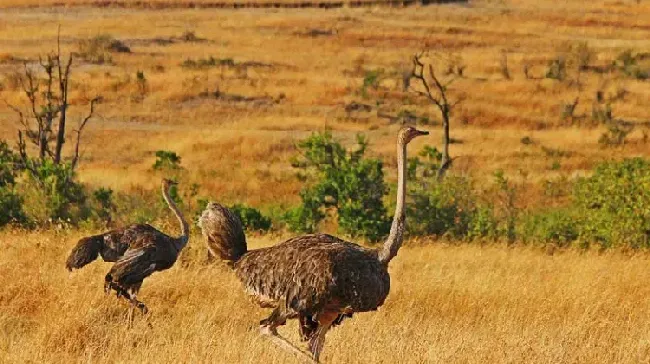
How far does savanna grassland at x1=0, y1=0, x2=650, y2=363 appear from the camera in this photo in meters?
8.17

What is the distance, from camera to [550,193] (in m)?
23.1

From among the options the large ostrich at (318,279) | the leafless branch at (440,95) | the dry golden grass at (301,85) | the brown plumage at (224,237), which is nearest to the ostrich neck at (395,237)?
the large ostrich at (318,279)

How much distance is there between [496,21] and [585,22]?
4671mm

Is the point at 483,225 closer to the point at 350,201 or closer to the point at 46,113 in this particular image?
the point at 350,201

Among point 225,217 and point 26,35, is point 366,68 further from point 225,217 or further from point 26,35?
point 225,217

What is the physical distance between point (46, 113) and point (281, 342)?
15018mm

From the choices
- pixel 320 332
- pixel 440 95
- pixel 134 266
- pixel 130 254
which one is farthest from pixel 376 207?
pixel 440 95

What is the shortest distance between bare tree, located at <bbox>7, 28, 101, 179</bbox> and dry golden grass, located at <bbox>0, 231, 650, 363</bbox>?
278 inches

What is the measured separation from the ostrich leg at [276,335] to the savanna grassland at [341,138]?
19 cm

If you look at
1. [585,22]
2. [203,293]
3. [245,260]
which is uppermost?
[245,260]

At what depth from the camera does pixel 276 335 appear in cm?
745

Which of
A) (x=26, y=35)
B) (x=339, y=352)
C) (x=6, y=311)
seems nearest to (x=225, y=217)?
(x=339, y=352)

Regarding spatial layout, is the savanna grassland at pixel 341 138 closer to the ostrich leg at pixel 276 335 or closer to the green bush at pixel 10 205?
the ostrich leg at pixel 276 335

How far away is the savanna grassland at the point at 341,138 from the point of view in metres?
8.17
